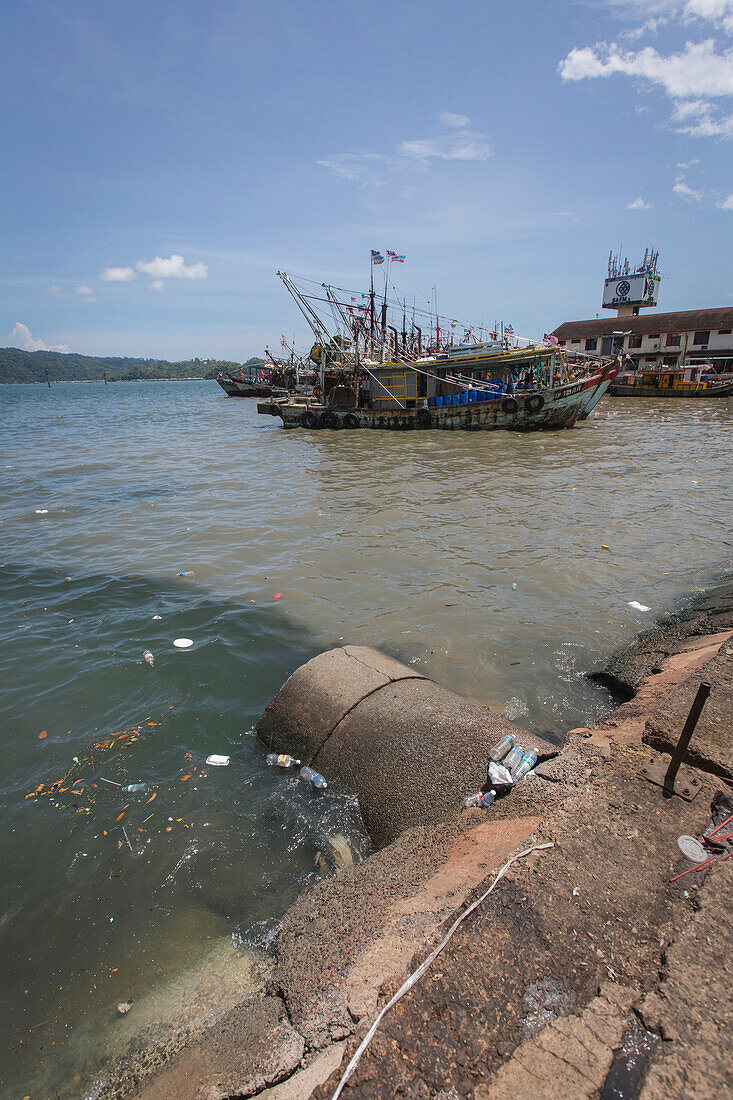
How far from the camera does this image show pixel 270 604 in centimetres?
663

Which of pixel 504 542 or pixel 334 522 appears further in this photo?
pixel 334 522

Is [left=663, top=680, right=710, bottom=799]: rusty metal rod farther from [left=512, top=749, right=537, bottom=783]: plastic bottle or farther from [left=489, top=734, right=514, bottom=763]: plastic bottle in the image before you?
[left=489, top=734, right=514, bottom=763]: plastic bottle

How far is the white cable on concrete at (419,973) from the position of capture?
1.59 m

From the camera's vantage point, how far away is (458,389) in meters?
25.0

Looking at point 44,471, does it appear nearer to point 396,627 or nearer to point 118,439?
point 118,439

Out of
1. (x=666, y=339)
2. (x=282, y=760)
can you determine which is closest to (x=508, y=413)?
(x=282, y=760)

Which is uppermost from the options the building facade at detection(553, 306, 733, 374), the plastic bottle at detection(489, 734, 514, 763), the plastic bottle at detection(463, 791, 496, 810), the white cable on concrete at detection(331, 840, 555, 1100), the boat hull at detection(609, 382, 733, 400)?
the building facade at detection(553, 306, 733, 374)

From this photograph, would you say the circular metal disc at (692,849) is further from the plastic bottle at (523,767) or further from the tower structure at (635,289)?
the tower structure at (635,289)

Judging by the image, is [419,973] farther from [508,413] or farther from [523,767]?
[508,413]

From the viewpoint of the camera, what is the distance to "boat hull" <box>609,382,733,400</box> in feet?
122

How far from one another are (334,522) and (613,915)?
8.79 m

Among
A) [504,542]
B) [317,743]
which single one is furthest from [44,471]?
[317,743]

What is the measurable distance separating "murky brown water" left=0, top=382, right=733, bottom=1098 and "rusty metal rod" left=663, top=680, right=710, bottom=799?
1595 mm

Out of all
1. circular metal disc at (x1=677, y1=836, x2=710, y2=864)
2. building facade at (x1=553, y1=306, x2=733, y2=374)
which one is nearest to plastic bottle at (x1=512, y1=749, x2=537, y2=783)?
circular metal disc at (x1=677, y1=836, x2=710, y2=864)
